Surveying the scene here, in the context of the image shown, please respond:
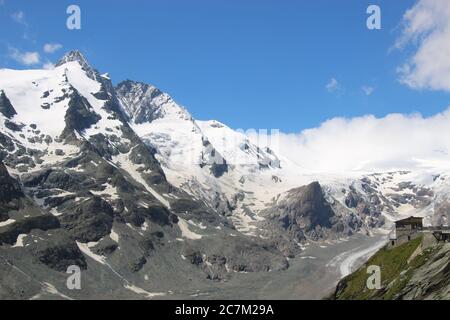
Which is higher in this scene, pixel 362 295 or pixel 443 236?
pixel 443 236

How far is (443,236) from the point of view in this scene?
144 m

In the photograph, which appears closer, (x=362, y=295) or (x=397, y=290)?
(x=397, y=290)

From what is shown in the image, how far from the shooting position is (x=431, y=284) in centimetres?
10506
